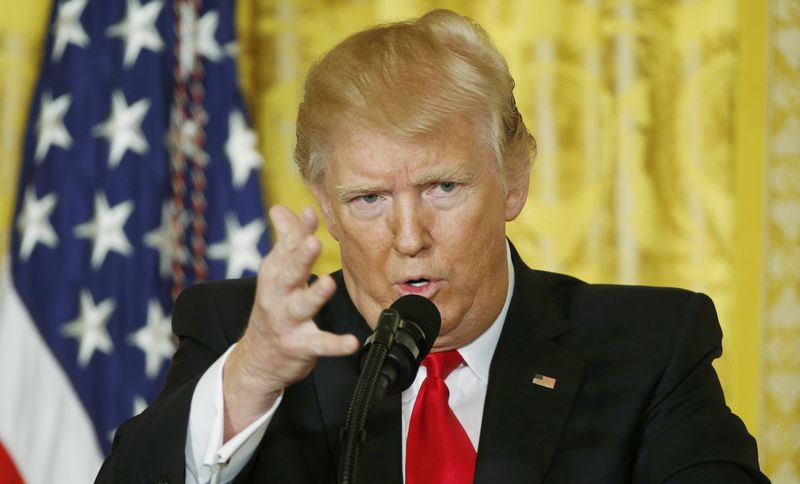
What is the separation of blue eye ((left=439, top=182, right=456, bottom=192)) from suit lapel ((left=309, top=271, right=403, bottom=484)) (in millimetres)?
335

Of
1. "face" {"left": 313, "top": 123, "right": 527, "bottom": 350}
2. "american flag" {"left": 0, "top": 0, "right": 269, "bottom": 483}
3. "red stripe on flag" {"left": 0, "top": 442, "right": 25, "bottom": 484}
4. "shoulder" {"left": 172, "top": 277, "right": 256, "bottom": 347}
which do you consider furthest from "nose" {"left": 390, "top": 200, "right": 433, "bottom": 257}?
"red stripe on flag" {"left": 0, "top": 442, "right": 25, "bottom": 484}

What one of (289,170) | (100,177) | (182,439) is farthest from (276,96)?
(182,439)

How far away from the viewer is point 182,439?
169 centimetres

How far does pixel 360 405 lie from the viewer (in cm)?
127

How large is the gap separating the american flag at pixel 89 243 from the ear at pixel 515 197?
1.43 meters

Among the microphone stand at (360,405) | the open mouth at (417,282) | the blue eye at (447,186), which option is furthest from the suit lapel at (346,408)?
the microphone stand at (360,405)

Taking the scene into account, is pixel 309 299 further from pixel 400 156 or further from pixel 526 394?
pixel 526 394

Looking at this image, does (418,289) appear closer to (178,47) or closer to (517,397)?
(517,397)

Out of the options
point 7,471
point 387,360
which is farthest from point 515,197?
point 7,471

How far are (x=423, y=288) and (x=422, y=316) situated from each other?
1.66 feet

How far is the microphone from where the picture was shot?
1.33 meters

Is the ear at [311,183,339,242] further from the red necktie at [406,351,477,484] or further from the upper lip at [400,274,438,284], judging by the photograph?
the red necktie at [406,351,477,484]

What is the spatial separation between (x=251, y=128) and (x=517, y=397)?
1.65m

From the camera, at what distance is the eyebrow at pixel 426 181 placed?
194cm
